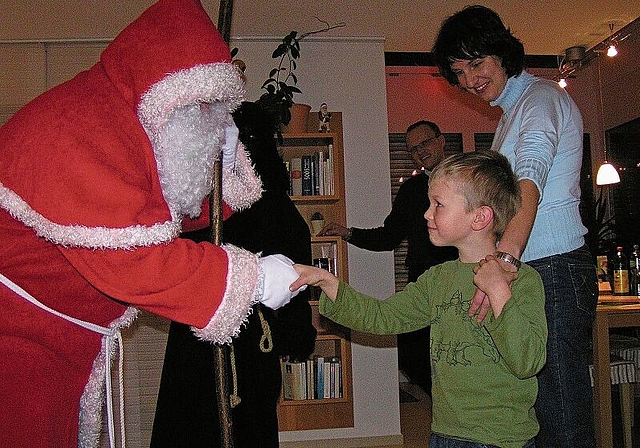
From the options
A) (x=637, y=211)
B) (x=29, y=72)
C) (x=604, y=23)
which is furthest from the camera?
(x=637, y=211)

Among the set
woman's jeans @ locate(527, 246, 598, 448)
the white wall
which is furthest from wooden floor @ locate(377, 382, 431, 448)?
woman's jeans @ locate(527, 246, 598, 448)

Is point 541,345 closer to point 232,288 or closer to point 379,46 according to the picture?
point 232,288

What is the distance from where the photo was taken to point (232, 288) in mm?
1151

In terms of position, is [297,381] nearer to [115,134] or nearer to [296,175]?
[296,175]

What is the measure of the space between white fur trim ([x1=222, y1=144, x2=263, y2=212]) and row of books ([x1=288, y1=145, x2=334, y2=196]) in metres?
2.57

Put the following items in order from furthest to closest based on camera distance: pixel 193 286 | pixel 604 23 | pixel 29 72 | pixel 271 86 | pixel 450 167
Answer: pixel 604 23, pixel 29 72, pixel 271 86, pixel 450 167, pixel 193 286

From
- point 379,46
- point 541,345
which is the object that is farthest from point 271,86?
point 541,345

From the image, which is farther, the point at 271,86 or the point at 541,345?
the point at 271,86

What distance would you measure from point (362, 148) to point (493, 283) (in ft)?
10.4

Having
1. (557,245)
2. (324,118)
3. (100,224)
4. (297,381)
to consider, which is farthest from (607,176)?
(100,224)

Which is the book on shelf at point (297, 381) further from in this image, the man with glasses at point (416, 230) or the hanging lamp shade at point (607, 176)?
the hanging lamp shade at point (607, 176)

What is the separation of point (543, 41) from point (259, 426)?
159 inches

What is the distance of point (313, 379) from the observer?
409 centimetres

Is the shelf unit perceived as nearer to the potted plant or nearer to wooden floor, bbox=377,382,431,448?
the potted plant
